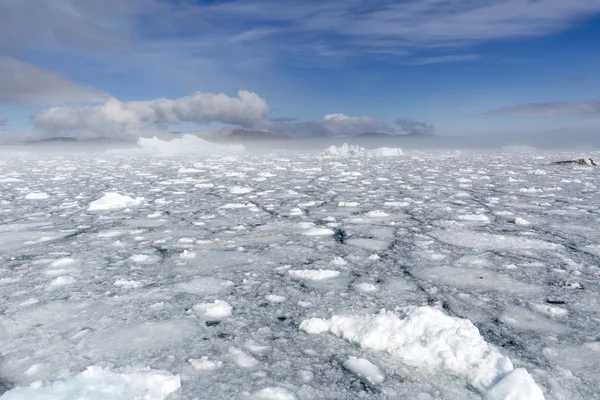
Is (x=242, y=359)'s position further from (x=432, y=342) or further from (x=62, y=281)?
(x=62, y=281)

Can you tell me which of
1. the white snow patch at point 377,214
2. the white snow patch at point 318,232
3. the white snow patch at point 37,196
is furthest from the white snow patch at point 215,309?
the white snow patch at point 37,196

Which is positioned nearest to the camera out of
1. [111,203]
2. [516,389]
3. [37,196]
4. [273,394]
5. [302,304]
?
[516,389]

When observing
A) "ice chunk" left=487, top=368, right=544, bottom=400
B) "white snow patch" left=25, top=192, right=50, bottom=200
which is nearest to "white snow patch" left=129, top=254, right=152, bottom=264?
"ice chunk" left=487, top=368, right=544, bottom=400

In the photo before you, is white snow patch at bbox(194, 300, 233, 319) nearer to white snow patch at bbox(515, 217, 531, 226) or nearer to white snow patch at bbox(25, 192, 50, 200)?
white snow patch at bbox(515, 217, 531, 226)

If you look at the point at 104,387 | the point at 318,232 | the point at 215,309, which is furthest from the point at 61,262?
the point at 318,232

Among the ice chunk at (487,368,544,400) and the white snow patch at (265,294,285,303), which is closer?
the ice chunk at (487,368,544,400)

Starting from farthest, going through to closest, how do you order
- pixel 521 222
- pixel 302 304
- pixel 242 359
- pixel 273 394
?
pixel 521 222 < pixel 302 304 < pixel 242 359 < pixel 273 394

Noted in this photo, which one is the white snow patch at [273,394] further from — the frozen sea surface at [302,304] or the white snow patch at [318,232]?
the white snow patch at [318,232]

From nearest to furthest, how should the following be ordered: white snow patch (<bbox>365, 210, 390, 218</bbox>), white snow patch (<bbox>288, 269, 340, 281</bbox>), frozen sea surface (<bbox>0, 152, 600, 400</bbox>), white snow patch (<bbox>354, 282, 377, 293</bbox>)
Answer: frozen sea surface (<bbox>0, 152, 600, 400</bbox>), white snow patch (<bbox>354, 282, 377, 293</bbox>), white snow patch (<bbox>288, 269, 340, 281</bbox>), white snow patch (<bbox>365, 210, 390, 218</bbox>)
